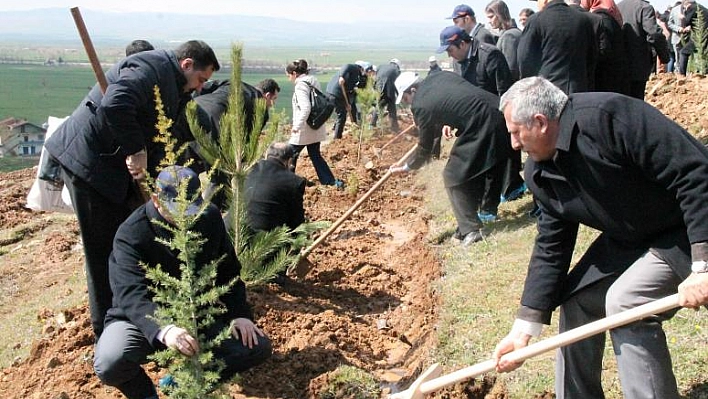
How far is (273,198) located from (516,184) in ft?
8.02

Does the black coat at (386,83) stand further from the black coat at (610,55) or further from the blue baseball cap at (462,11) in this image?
the black coat at (610,55)

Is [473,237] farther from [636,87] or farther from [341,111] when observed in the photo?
[341,111]

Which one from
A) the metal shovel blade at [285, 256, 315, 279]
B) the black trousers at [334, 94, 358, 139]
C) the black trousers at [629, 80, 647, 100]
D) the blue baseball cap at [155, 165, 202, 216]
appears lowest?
the black trousers at [334, 94, 358, 139]

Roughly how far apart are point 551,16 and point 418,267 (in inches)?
93.5

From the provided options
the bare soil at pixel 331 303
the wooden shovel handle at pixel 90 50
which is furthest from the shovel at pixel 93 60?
the bare soil at pixel 331 303

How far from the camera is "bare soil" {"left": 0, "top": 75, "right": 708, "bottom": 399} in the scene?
190 inches

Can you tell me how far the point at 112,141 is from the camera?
4793 mm

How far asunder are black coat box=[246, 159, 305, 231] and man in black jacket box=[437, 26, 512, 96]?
2.03 meters

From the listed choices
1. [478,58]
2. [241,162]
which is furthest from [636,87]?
[241,162]

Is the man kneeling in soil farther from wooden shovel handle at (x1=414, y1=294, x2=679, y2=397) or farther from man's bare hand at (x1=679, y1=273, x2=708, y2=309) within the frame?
man's bare hand at (x1=679, y1=273, x2=708, y2=309)

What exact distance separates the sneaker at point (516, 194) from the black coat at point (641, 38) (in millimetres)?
1425

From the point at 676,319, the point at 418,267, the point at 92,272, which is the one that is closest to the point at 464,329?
the point at 676,319

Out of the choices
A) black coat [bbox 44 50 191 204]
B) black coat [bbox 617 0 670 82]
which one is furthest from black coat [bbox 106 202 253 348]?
black coat [bbox 617 0 670 82]

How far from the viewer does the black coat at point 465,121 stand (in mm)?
6875
